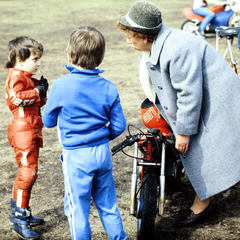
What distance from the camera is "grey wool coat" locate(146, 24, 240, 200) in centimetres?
238

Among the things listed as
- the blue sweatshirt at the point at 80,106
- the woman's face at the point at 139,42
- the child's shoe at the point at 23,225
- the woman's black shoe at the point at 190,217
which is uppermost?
the woman's face at the point at 139,42

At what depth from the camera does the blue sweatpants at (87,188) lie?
2.26 metres

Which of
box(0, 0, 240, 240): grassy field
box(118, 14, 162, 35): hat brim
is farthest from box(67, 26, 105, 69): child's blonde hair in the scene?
box(0, 0, 240, 240): grassy field

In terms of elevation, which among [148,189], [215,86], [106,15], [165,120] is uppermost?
[215,86]

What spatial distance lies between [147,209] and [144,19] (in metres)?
1.37

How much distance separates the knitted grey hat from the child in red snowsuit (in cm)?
86

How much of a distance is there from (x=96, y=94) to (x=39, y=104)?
81 centimetres

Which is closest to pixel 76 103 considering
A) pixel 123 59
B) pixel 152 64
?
pixel 152 64

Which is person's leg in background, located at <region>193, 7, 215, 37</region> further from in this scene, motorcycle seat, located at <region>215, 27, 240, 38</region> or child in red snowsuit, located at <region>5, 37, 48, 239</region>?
child in red snowsuit, located at <region>5, 37, 48, 239</region>

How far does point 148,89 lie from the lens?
278 cm

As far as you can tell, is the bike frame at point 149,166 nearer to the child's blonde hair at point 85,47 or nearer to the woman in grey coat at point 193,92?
the woman in grey coat at point 193,92

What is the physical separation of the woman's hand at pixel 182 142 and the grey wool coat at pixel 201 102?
7 cm

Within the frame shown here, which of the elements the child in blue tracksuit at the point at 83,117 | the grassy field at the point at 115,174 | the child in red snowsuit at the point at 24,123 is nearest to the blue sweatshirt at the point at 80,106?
the child in blue tracksuit at the point at 83,117

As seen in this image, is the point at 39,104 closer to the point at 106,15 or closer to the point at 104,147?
the point at 104,147
